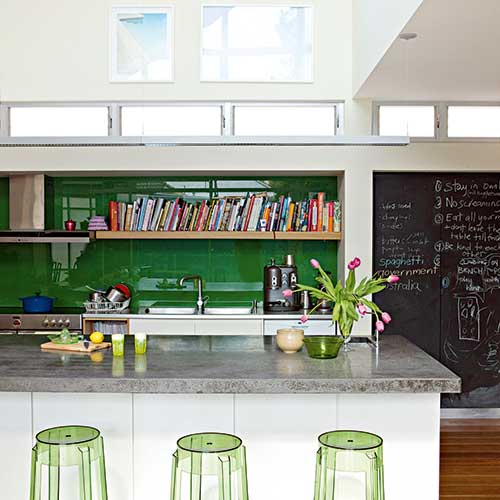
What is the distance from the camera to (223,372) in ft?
10.4

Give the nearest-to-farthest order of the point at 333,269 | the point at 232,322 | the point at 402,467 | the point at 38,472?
1. the point at 38,472
2. the point at 402,467
3. the point at 232,322
4. the point at 333,269

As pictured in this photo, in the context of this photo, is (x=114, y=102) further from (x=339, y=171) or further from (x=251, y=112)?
(x=339, y=171)

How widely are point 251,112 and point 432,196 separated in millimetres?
1671

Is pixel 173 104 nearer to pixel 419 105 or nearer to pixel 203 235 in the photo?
pixel 203 235

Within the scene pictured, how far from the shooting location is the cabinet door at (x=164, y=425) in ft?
10.9

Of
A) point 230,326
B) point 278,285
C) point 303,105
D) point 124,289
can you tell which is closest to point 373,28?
point 303,105

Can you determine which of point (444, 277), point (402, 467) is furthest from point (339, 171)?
point (402, 467)

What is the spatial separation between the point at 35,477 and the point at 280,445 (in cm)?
110

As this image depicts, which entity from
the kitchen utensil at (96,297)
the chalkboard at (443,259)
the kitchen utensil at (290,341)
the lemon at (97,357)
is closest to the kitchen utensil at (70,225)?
the kitchen utensil at (96,297)

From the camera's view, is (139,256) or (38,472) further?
(139,256)

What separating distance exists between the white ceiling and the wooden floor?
104 inches

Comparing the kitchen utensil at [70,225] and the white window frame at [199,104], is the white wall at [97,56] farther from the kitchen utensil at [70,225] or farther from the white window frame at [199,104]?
the kitchen utensil at [70,225]

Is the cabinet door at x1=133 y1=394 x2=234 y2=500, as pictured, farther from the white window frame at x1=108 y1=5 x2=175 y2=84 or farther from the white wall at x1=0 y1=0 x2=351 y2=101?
the white window frame at x1=108 y1=5 x2=175 y2=84

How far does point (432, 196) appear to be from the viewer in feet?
19.5
